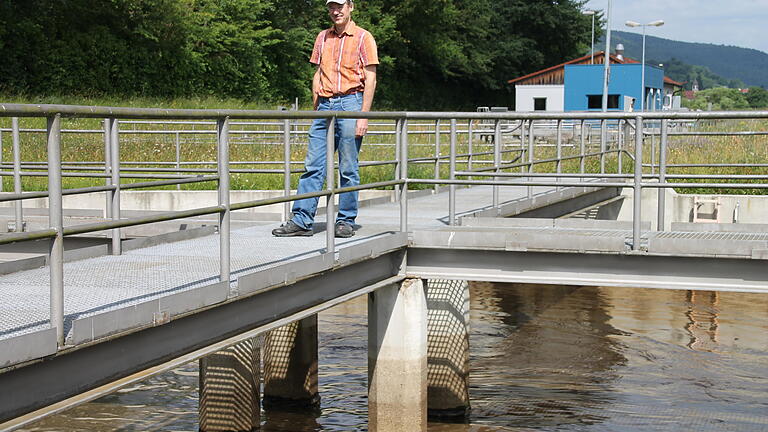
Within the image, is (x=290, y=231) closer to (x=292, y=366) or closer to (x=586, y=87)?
(x=292, y=366)

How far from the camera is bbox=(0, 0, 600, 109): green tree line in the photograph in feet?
128

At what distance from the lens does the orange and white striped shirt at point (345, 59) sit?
8352mm

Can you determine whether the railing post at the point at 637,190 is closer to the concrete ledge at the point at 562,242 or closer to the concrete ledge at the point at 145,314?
the concrete ledge at the point at 562,242

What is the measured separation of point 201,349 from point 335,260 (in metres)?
1.67

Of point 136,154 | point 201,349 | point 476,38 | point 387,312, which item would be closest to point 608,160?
point 136,154

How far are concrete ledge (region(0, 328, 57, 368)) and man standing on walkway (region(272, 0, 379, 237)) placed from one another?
3990 millimetres

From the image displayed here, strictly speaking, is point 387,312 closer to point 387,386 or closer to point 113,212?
point 387,386

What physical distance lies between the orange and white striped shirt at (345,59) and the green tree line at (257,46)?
29.5 meters

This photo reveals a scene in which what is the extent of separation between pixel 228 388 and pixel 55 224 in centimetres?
623

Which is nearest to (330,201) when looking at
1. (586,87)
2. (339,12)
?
(339,12)

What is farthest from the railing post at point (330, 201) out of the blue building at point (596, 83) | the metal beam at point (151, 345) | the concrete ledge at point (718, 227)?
the blue building at point (596, 83)

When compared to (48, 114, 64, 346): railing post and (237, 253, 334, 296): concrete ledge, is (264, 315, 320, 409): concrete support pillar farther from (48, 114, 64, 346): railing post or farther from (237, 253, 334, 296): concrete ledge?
(48, 114, 64, 346): railing post

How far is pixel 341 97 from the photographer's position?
334 inches

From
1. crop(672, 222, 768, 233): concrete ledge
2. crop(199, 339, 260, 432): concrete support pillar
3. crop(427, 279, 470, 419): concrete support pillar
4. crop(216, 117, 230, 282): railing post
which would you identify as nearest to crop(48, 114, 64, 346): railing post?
crop(216, 117, 230, 282): railing post
